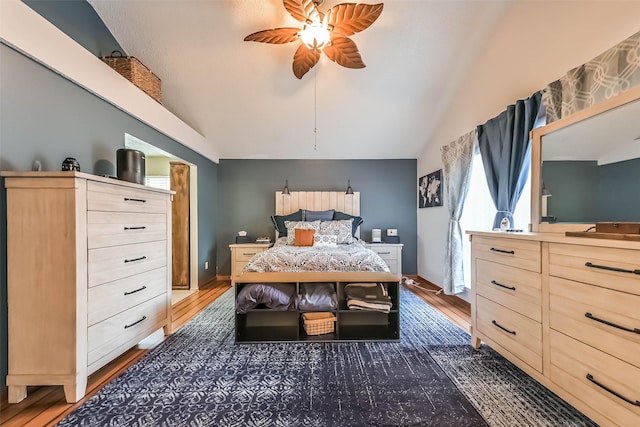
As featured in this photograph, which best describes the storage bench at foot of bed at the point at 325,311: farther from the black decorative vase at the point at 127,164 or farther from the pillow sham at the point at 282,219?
the pillow sham at the point at 282,219

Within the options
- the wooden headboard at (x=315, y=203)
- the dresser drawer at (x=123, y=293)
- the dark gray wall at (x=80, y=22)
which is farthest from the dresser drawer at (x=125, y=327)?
the wooden headboard at (x=315, y=203)

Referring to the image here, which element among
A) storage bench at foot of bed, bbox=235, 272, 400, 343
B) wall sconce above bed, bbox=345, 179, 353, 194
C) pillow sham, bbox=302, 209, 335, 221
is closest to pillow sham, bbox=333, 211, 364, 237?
pillow sham, bbox=302, 209, 335, 221

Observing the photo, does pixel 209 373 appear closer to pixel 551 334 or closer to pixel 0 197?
pixel 0 197

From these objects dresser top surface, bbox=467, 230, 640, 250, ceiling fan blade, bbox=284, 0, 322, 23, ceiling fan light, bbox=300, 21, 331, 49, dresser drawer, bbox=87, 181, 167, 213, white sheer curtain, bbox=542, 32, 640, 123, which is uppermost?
ceiling fan blade, bbox=284, 0, 322, 23

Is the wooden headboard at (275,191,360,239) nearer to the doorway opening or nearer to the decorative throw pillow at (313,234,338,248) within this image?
the decorative throw pillow at (313,234,338,248)

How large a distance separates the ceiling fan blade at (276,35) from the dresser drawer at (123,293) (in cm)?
204

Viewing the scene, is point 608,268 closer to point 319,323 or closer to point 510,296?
point 510,296

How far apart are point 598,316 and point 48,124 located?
3.19 metres

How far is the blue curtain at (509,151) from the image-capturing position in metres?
2.28

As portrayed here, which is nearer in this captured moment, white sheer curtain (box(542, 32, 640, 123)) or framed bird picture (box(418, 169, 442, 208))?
white sheer curtain (box(542, 32, 640, 123))

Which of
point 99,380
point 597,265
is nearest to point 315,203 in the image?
point 99,380

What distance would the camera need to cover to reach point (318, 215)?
4.59 meters

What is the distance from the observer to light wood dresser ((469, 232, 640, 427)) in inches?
43.9

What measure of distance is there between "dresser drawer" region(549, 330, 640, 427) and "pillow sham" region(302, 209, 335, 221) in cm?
336
